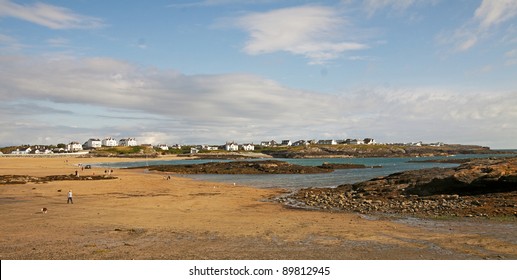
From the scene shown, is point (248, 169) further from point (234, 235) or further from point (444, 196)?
point (234, 235)

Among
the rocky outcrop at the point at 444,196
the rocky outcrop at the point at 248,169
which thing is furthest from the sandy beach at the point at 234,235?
the rocky outcrop at the point at 248,169

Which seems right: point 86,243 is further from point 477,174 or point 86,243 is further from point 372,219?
point 477,174

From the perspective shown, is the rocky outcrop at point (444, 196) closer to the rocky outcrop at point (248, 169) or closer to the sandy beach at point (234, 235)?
the sandy beach at point (234, 235)

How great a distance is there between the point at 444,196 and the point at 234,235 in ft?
65.5

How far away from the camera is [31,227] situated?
67.5 ft

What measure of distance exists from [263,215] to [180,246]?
10605 millimetres

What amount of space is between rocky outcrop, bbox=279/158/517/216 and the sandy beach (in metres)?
3.19

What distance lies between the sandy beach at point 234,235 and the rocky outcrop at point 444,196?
3186mm

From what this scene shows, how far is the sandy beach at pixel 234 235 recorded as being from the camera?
15.0 m

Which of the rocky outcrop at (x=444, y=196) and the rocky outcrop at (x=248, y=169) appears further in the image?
the rocky outcrop at (x=248, y=169)

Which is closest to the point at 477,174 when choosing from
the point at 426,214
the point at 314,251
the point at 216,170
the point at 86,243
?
the point at 426,214

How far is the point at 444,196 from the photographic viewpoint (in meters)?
31.1

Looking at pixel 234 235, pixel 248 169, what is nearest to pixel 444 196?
pixel 234 235

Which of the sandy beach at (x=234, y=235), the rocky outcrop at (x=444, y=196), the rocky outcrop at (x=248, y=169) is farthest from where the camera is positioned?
the rocky outcrop at (x=248, y=169)
